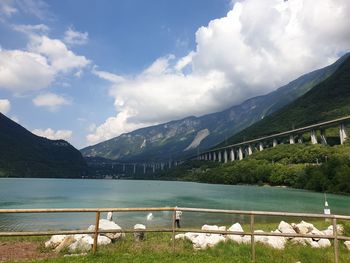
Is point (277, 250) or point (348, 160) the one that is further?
point (348, 160)

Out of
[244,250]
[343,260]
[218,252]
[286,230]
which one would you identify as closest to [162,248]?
[218,252]

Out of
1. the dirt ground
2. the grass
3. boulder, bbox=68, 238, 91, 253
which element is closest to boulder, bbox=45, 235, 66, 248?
the dirt ground

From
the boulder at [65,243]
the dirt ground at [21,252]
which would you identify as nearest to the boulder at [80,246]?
the boulder at [65,243]

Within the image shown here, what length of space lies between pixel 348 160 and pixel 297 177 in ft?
83.9

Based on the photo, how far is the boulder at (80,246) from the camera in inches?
688

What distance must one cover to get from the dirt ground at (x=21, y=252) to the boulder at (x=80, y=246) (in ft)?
2.67

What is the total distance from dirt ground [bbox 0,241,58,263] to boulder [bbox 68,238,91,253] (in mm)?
814

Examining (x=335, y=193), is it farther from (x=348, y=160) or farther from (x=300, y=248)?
(x=300, y=248)

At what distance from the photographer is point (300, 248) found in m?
18.0

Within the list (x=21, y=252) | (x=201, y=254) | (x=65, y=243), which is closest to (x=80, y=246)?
(x=65, y=243)

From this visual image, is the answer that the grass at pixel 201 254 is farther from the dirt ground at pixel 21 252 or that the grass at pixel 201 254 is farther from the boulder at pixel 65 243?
the dirt ground at pixel 21 252

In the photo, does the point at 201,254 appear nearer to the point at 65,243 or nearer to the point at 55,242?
the point at 65,243

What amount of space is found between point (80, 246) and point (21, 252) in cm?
367

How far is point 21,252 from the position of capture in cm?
1886
